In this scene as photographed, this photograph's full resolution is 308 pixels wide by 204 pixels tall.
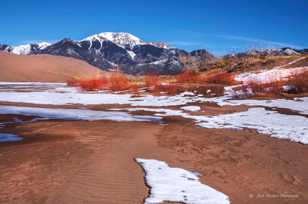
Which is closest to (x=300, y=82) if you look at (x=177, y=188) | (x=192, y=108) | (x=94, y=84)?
(x=192, y=108)

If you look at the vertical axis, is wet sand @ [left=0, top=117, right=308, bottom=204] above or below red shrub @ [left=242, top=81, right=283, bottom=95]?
below

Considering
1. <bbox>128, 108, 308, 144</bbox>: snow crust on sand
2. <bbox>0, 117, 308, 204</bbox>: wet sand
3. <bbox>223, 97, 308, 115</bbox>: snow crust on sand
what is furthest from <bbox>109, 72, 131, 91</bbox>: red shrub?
<bbox>0, 117, 308, 204</bbox>: wet sand

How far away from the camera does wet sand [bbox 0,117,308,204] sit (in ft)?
21.0

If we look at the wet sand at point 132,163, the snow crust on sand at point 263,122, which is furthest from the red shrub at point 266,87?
the wet sand at point 132,163

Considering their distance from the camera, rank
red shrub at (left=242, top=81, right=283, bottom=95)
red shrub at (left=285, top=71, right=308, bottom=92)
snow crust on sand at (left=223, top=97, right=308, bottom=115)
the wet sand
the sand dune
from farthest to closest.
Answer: the sand dune < red shrub at (left=242, top=81, right=283, bottom=95) < red shrub at (left=285, top=71, right=308, bottom=92) < snow crust on sand at (left=223, top=97, right=308, bottom=115) < the wet sand

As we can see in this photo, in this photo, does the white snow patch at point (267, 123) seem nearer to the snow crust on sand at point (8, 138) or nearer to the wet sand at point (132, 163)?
the wet sand at point (132, 163)

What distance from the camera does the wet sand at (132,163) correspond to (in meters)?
6.39

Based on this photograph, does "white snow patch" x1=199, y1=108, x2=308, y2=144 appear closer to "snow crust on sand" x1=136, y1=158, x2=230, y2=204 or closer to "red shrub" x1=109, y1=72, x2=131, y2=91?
"snow crust on sand" x1=136, y1=158, x2=230, y2=204

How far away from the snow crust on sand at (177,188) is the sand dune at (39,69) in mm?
63022

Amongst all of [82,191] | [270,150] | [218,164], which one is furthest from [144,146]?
[82,191]

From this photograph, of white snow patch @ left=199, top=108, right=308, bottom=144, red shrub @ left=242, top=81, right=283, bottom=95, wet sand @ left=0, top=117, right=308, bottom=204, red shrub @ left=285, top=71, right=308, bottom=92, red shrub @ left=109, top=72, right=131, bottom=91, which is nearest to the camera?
wet sand @ left=0, top=117, right=308, bottom=204

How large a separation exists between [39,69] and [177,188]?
90.1 m

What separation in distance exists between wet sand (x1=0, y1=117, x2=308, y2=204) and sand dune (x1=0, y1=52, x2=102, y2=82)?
58.9m

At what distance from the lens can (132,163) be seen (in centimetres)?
840
